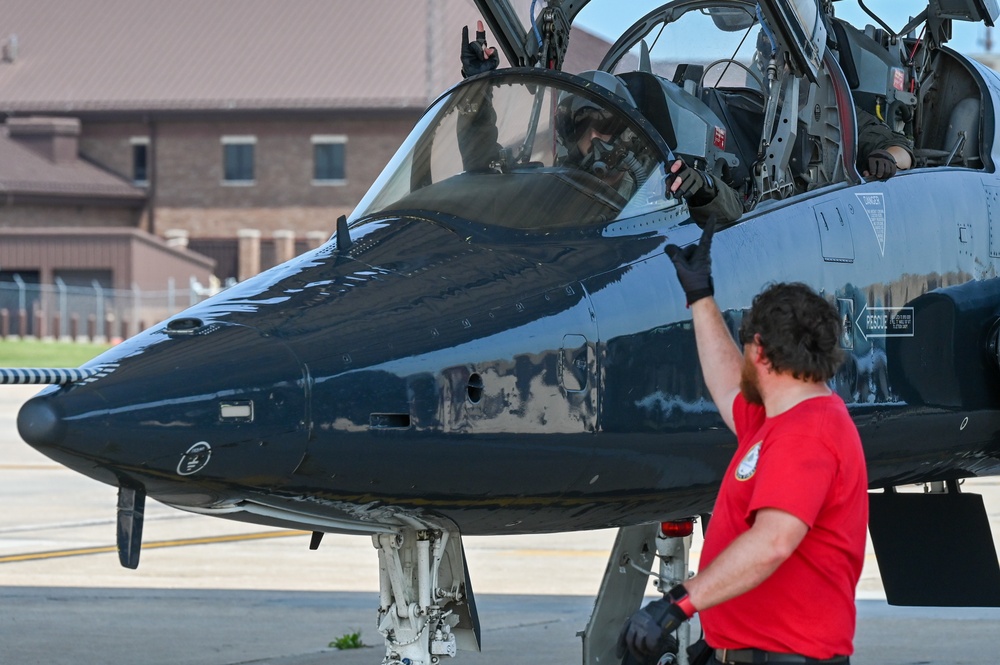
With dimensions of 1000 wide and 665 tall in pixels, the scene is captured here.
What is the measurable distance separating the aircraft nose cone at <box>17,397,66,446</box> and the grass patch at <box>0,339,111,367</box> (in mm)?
33998

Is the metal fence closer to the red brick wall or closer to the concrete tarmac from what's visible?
the red brick wall

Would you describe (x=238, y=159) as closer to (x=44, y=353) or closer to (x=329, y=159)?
(x=329, y=159)

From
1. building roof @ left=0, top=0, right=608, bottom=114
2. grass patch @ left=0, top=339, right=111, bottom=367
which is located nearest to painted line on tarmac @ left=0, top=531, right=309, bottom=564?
grass patch @ left=0, top=339, right=111, bottom=367

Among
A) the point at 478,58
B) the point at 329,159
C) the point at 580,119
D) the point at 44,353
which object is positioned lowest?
the point at 580,119

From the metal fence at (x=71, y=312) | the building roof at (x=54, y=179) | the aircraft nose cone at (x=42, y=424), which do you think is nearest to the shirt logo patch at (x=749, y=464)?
the aircraft nose cone at (x=42, y=424)

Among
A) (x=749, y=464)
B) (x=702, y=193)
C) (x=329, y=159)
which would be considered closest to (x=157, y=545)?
(x=702, y=193)

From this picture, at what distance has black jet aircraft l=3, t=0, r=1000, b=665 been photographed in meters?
4.65

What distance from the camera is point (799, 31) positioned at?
648cm

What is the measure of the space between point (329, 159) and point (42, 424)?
199 feet

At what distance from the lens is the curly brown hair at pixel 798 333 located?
425cm

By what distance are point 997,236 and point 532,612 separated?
15.8ft

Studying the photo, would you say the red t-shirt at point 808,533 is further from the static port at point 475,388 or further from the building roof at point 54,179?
the building roof at point 54,179

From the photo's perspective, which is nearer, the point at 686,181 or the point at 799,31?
the point at 686,181

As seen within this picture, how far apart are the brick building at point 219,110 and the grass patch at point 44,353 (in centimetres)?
1727
